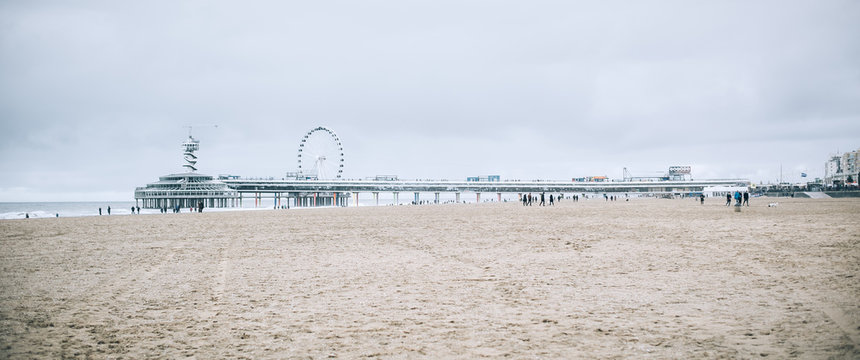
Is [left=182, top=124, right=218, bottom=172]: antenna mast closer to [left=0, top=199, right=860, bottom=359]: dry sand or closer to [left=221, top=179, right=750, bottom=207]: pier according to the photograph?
[left=221, top=179, right=750, bottom=207]: pier

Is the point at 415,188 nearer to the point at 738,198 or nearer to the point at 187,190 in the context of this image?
the point at 187,190

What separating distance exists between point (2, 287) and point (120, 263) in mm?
3300

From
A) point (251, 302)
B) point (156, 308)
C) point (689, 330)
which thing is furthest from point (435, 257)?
point (689, 330)

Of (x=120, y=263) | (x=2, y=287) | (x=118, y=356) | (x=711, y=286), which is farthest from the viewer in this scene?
(x=120, y=263)

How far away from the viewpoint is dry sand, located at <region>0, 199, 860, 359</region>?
561 centimetres

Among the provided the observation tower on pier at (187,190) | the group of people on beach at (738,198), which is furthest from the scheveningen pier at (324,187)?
the group of people on beach at (738,198)

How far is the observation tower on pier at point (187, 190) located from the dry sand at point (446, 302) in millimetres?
109028

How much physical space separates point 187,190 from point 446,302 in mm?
121679

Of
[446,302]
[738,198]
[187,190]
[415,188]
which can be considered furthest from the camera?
[415,188]

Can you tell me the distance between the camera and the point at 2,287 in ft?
31.8

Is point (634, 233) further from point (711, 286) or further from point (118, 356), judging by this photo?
point (118, 356)

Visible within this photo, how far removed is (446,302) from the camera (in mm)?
7871

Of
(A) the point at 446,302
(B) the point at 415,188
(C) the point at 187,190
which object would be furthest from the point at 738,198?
(B) the point at 415,188

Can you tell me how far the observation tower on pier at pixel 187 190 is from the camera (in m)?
115
